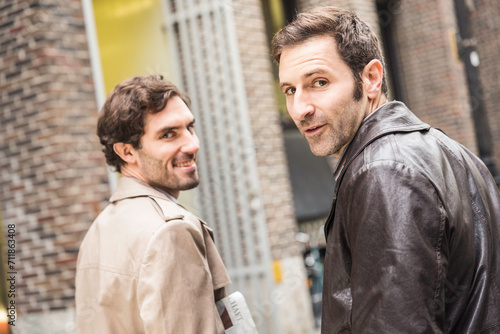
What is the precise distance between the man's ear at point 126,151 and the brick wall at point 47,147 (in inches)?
94.5

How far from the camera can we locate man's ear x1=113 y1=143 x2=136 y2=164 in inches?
89.6

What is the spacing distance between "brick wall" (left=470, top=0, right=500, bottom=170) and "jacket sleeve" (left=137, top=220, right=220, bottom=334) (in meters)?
10.5

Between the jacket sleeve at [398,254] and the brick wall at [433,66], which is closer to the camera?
the jacket sleeve at [398,254]

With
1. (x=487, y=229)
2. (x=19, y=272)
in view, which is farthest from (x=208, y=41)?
(x=487, y=229)

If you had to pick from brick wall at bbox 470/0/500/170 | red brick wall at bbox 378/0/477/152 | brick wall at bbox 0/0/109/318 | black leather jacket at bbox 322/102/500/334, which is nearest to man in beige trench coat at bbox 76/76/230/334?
black leather jacket at bbox 322/102/500/334

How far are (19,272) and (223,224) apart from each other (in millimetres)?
2026

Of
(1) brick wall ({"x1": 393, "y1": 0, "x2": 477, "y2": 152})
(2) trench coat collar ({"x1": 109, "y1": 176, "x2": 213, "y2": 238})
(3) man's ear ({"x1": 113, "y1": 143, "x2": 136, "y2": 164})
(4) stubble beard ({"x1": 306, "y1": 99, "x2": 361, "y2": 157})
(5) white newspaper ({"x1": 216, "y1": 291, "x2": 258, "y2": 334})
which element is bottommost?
(5) white newspaper ({"x1": 216, "y1": 291, "x2": 258, "y2": 334})

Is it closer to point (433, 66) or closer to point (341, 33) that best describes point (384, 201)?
point (341, 33)

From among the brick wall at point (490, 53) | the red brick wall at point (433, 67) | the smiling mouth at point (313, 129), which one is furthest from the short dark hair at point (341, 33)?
the brick wall at point (490, 53)

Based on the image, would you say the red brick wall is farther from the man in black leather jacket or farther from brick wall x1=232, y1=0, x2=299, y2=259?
the man in black leather jacket

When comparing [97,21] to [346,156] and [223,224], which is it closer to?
[223,224]

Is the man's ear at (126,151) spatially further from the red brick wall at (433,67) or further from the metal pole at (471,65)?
the metal pole at (471,65)

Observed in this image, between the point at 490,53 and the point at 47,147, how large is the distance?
9.69m

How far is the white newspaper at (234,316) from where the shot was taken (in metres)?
2.10
